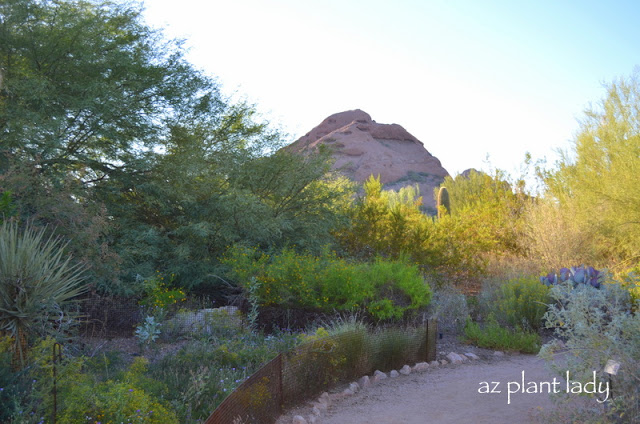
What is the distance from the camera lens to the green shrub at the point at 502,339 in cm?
929

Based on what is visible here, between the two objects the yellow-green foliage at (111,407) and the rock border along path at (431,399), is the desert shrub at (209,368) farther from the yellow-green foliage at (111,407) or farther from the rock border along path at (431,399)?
the rock border along path at (431,399)

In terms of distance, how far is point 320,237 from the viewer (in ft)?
46.3

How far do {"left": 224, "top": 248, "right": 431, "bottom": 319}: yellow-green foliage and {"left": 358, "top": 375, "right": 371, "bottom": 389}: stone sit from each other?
1722 millimetres

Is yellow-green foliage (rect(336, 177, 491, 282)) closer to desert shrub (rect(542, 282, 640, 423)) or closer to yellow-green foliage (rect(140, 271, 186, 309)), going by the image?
yellow-green foliage (rect(140, 271, 186, 309))

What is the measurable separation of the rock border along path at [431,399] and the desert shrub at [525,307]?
2.09 metres

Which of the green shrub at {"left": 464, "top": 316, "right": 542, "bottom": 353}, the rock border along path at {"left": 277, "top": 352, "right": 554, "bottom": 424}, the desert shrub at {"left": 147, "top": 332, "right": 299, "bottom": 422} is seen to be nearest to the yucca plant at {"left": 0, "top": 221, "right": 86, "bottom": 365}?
the desert shrub at {"left": 147, "top": 332, "right": 299, "bottom": 422}

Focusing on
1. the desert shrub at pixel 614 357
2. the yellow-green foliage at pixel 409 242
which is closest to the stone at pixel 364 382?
the desert shrub at pixel 614 357

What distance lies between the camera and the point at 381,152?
56.6 meters

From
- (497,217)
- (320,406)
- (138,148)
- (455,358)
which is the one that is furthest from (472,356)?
(497,217)

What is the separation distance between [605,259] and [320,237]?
7.93 meters

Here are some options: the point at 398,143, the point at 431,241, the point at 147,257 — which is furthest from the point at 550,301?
the point at 398,143

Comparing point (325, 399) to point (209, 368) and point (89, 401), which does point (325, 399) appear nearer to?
point (209, 368)

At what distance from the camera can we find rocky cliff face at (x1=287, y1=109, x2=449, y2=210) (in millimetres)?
53281

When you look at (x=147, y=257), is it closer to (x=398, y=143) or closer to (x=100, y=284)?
(x=100, y=284)
